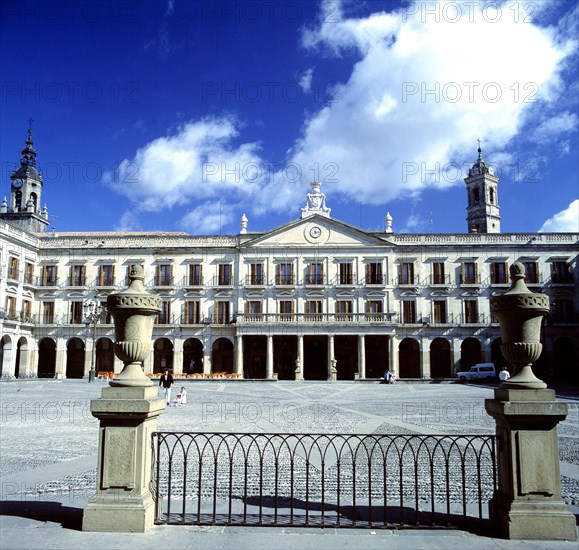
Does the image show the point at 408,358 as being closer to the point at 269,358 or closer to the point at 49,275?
the point at 269,358

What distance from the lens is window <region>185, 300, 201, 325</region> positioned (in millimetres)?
48438

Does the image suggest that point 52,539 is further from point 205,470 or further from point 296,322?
point 296,322

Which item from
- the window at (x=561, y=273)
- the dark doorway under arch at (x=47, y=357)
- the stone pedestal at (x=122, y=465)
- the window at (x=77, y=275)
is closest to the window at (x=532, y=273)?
the window at (x=561, y=273)

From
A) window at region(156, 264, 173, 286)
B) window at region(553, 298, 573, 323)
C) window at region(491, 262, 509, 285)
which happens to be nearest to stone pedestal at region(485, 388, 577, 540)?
window at region(491, 262, 509, 285)

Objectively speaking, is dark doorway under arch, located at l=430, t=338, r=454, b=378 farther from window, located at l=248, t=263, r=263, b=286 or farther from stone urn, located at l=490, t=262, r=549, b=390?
stone urn, located at l=490, t=262, r=549, b=390

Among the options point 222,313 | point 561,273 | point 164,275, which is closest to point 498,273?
point 561,273

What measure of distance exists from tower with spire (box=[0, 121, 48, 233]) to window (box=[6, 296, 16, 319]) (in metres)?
11.4

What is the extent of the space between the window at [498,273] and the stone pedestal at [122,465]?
46.6 meters

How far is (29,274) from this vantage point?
48375mm

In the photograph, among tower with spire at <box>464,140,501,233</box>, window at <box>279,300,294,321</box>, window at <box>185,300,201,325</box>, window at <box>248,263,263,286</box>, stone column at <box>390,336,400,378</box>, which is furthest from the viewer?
tower with spire at <box>464,140,501,233</box>

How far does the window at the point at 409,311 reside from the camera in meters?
47.8

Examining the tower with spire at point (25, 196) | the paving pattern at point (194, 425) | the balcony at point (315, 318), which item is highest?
the tower with spire at point (25, 196)

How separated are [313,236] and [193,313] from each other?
43.1ft

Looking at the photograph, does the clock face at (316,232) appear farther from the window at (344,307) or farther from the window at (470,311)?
the window at (470,311)
